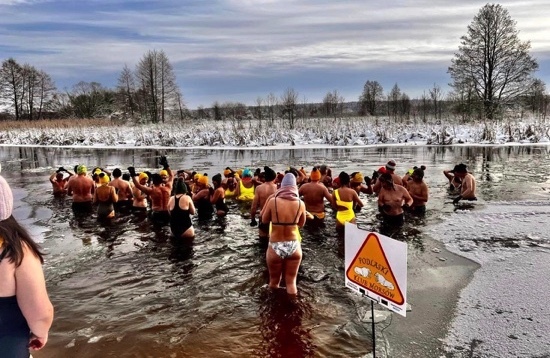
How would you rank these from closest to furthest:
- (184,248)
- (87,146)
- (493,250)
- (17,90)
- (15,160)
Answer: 1. (493,250)
2. (184,248)
3. (15,160)
4. (87,146)
5. (17,90)

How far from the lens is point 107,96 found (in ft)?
222

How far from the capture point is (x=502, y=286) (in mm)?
5820

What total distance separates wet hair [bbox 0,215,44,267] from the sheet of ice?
4.07 metres

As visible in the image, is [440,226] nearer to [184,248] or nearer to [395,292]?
[184,248]

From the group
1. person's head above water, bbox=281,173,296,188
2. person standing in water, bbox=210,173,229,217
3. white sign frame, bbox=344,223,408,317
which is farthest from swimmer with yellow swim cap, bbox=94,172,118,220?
white sign frame, bbox=344,223,408,317

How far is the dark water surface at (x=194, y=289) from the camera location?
4.66m

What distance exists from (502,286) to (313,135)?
2741 centimetres

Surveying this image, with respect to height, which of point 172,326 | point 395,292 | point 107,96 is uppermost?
point 107,96

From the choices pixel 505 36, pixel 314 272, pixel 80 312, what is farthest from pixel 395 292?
pixel 505 36

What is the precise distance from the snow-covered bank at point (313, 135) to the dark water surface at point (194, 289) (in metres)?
18.5

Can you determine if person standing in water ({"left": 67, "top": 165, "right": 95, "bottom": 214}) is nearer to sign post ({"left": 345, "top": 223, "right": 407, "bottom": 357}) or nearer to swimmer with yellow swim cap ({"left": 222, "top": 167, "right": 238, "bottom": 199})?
swimmer with yellow swim cap ({"left": 222, "top": 167, "right": 238, "bottom": 199})

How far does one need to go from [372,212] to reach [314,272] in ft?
14.5

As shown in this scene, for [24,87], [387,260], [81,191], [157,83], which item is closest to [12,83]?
[24,87]

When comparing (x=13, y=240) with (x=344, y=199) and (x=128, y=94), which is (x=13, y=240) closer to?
(x=344, y=199)
